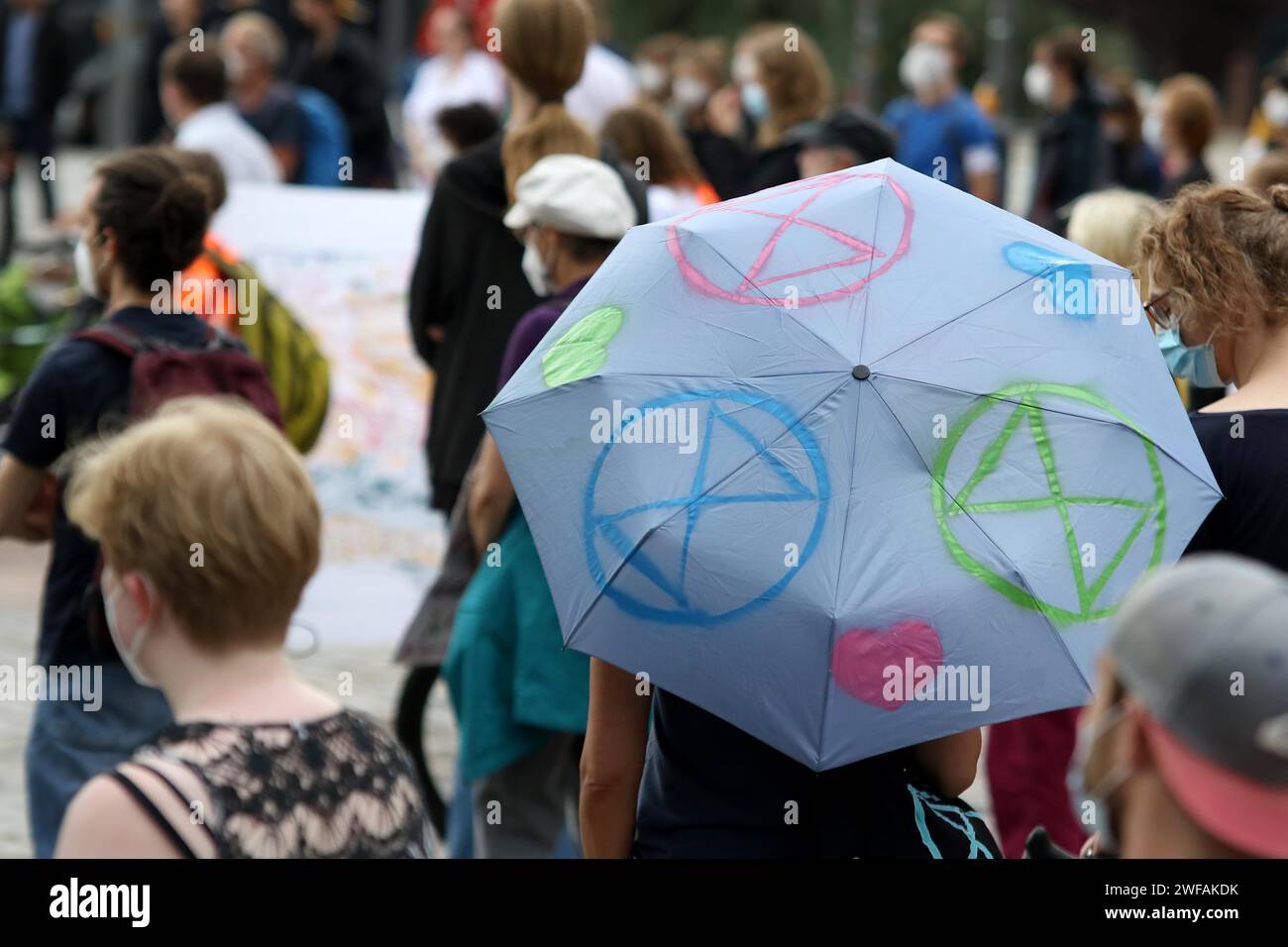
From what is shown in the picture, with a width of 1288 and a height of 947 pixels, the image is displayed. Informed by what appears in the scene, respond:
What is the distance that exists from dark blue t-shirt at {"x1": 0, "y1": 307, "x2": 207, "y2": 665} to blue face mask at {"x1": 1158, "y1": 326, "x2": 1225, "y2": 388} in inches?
80.6

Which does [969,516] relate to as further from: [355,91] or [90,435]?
[355,91]

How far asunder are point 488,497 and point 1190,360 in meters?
1.77

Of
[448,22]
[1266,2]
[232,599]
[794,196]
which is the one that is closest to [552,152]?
[794,196]

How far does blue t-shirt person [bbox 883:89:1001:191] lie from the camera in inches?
441

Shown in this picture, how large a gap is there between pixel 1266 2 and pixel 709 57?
22393 mm

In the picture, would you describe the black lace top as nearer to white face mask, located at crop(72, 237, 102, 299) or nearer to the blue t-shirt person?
white face mask, located at crop(72, 237, 102, 299)

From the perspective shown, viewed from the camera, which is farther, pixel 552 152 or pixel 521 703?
pixel 552 152

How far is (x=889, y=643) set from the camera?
8.40 ft

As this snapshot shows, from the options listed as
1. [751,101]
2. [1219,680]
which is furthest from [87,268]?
[751,101]

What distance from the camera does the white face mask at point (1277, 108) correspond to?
11312 mm

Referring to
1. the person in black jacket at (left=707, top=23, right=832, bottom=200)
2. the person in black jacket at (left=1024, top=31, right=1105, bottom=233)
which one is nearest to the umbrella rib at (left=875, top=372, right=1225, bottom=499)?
the person in black jacket at (left=707, top=23, right=832, bottom=200)

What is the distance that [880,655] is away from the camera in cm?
256
